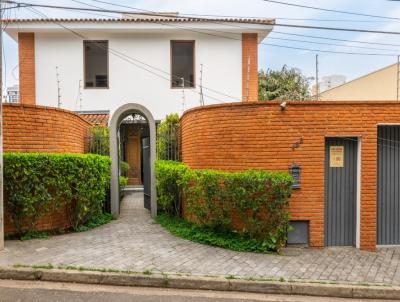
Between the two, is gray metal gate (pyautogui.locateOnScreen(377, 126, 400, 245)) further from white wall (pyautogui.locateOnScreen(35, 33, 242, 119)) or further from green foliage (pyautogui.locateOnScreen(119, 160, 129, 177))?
green foliage (pyautogui.locateOnScreen(119, 160, 129, 177))

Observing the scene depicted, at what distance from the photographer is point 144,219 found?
911 cm

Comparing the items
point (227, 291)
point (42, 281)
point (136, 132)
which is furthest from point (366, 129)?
point (136, 132)

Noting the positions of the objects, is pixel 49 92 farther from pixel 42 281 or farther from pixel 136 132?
pixel 42 281

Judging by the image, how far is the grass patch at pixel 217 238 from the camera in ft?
20.5

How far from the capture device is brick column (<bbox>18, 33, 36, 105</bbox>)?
13461 mm

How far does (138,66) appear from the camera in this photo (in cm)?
1372

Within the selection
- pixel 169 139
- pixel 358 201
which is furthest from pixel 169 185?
pixel 358 201

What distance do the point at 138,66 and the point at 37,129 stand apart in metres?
7.40

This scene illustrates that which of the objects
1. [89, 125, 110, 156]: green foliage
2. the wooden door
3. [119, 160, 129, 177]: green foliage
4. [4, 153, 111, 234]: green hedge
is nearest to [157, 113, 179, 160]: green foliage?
[89, 125, 110, 156]: green foliage

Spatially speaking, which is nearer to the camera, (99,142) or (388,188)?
(388,188)

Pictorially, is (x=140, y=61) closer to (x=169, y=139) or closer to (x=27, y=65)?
(x=27, y=65)

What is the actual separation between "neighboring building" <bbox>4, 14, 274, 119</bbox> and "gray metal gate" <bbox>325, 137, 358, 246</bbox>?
7614 millimetres

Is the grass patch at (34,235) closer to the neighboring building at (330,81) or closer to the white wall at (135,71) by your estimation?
the white wall at (135,71)

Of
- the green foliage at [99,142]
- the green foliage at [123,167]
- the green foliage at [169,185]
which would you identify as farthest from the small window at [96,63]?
the green foliage at [169,185]
